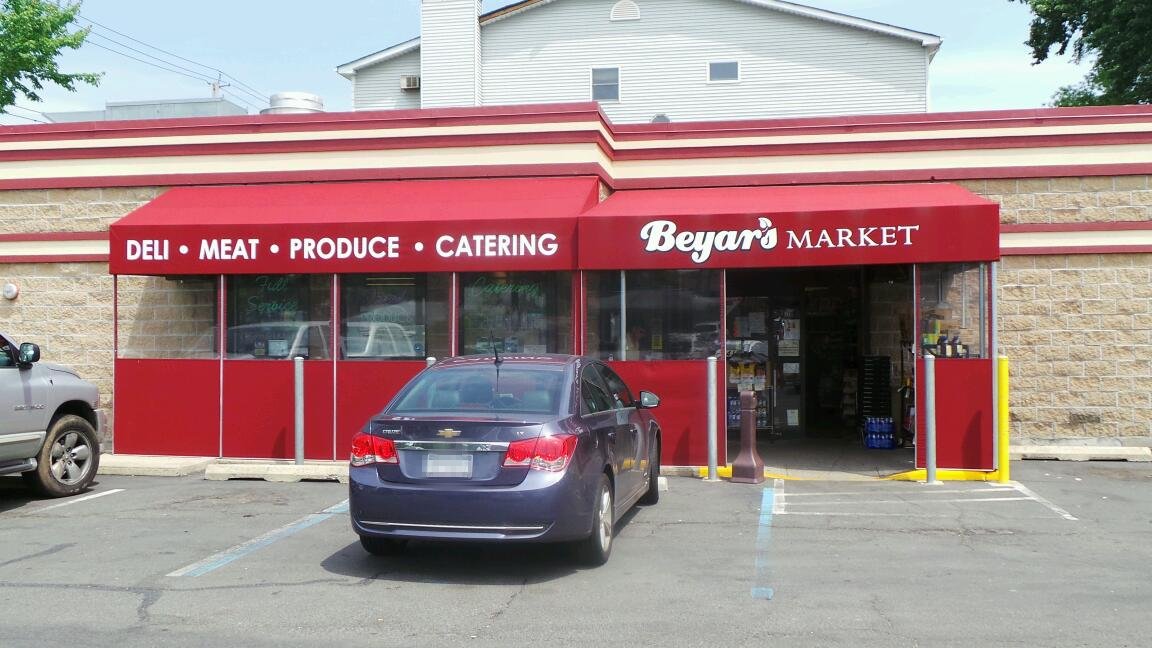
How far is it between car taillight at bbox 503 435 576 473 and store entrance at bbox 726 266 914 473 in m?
7.22

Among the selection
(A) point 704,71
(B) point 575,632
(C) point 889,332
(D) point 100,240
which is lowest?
(B) point 575,632

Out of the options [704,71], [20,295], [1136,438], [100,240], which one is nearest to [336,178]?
[100,240]

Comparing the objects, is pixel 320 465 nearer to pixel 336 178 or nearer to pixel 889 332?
pixel 336 178

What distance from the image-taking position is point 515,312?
1338 centimetres

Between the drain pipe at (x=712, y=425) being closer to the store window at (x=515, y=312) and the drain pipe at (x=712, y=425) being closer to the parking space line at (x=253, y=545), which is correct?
the store window at (x=515, y=312)

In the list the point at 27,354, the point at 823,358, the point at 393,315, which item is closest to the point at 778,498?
the point at 393,315

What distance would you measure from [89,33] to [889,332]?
24.9m

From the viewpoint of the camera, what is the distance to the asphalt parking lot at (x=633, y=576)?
6109 millimetres

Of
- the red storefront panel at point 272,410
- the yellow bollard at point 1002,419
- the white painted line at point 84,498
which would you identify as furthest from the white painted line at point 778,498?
the white painted line at point 84,498

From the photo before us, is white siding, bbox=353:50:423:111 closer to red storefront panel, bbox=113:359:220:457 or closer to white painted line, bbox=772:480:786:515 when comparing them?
red storefront panel, bbox=113:359:220:457

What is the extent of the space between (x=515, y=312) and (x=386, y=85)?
1776 centimetres

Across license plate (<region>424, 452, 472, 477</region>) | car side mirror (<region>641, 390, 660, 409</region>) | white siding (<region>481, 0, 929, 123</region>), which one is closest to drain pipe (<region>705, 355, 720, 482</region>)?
car side mirror (<region>641, 390, 660, 409</region>)

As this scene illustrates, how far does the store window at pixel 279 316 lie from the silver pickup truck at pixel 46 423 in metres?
2.61

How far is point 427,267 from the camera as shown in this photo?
12.8 m
